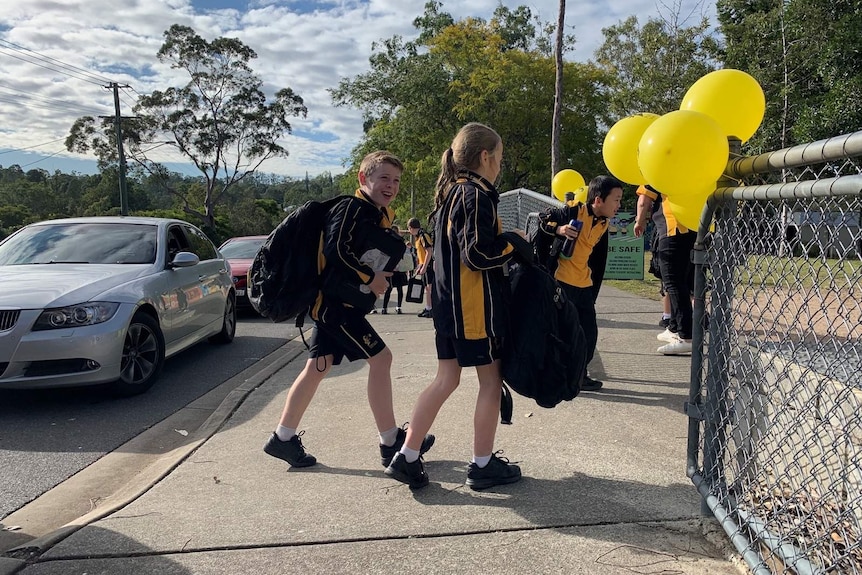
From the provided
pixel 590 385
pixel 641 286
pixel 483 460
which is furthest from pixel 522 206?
pixel 483 460

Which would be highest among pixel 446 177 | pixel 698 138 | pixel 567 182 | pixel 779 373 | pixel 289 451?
pixel 567 182

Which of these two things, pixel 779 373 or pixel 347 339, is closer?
pixel 779 373

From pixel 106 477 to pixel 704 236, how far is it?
3631mm

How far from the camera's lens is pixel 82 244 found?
6152 mm

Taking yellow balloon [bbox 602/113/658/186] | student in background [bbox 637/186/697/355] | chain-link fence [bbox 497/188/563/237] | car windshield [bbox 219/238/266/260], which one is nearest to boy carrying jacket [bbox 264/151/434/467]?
yellow balloon [bbox 602/113/658/186]

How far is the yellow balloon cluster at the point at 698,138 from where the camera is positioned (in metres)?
2.49

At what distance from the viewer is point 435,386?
3078mm

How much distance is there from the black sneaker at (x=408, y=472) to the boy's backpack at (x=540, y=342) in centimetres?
64

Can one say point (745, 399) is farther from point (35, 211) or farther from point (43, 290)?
point (35, 211)

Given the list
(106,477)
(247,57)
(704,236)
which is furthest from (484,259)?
(247,57)

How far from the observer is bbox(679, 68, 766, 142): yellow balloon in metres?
3.06

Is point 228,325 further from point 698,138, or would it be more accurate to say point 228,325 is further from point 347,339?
point 698,138

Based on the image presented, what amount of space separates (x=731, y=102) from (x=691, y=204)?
0.56 meters

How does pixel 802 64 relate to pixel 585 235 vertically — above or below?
above
